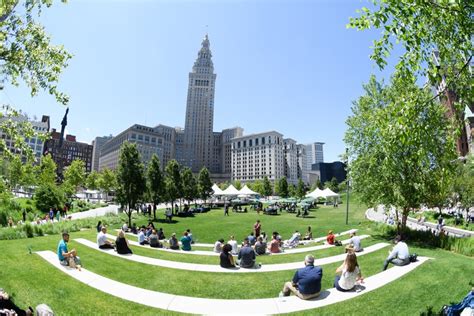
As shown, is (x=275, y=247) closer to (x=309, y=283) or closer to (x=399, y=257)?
(x=399, y=257)

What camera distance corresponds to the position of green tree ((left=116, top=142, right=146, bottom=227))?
26703 mm

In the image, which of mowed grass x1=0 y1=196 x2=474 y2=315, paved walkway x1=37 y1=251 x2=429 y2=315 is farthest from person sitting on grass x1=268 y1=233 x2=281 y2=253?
paved walkway x1=37 y1=251 x2=429 y2=315

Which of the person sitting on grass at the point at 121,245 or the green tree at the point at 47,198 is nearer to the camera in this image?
the person sitting on grass at the point at 121,245

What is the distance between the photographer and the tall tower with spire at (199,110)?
612ft

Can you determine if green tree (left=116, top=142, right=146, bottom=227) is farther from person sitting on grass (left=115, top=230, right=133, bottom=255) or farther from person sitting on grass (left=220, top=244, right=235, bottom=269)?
person sitting on grass (left=220, top=244, right=235, bottom=269)

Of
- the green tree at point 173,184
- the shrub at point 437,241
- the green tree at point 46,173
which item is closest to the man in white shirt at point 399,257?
the shrub at point 437,241

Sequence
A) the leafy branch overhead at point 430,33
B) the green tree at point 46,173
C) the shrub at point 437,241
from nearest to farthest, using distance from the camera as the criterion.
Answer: the leafy branch overhead at point 430,33 < the shrub at point 437,241 < the green tree at point 46,173

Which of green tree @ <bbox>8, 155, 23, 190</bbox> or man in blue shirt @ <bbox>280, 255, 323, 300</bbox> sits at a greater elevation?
green tree @ <bbox>8, 155, 23, 190</bbox>

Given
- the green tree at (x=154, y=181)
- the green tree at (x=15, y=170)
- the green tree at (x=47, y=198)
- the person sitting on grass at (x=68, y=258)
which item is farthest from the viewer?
the green tree at (x=47, y=198)

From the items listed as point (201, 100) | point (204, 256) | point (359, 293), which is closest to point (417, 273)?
point (359, 293)

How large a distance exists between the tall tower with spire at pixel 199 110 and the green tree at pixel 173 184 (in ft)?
488

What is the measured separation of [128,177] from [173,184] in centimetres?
1409

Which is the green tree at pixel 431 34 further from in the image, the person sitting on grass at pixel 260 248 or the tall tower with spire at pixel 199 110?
the tall tower with spire at pixel 199 110

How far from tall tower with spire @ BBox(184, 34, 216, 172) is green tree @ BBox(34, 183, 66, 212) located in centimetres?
15145
